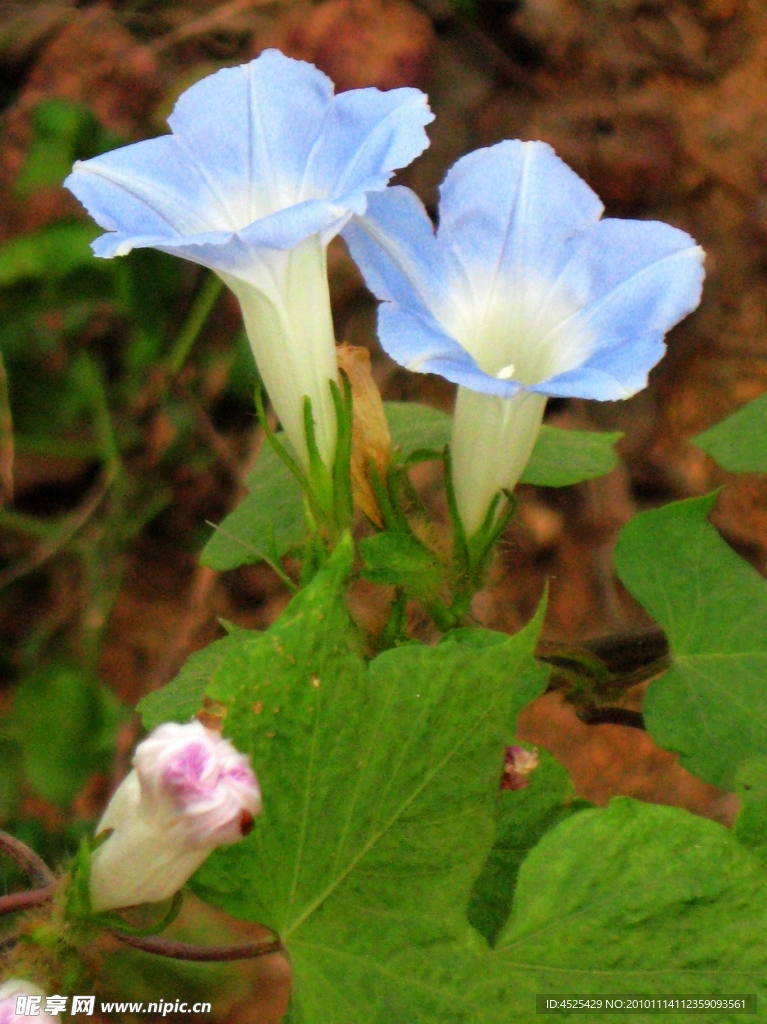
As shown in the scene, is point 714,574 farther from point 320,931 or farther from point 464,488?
point 320,931

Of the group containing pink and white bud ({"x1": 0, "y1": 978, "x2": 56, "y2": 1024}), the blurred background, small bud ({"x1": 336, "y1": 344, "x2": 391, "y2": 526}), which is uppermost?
small bud ({"x1": 336, "y1": 344, "x2": 391, "y2": 526})

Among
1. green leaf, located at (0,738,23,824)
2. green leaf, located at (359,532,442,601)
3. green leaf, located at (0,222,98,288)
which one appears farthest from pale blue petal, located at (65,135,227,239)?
green leaf, located at (0,738,23,824)

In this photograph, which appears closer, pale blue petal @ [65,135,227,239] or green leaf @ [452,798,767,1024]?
green leaf @ [452,798,767,1024]

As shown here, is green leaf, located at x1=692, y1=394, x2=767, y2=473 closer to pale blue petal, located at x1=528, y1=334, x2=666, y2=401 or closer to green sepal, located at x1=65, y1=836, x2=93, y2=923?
pale blue petal, located at x1=528, y1=334, x2=666, y2=401

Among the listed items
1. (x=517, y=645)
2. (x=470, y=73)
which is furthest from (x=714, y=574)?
(x=470, y=73)

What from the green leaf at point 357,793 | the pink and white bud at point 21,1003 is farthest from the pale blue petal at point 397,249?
the pink and white bud at point 21,1003

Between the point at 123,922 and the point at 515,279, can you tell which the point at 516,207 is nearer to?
the point at 515,279

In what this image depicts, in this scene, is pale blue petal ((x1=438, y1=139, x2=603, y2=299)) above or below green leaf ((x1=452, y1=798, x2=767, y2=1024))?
above
